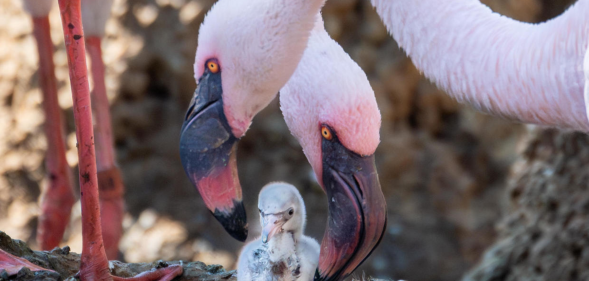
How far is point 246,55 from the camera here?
1.35m

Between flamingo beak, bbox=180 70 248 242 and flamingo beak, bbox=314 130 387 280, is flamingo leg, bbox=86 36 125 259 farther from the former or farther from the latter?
flamingo beak, bbox=314 130 387 280

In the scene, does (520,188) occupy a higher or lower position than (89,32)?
lower

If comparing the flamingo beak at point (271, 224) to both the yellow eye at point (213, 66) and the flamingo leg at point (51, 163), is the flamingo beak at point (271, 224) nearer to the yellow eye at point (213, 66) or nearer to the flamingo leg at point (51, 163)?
the yellow eye at point (213, 66)

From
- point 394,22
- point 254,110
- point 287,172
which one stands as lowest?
point 254,110

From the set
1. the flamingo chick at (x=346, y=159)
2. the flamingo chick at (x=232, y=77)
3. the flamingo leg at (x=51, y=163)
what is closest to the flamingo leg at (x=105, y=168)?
the flamingo leg at (x=51, y=163)

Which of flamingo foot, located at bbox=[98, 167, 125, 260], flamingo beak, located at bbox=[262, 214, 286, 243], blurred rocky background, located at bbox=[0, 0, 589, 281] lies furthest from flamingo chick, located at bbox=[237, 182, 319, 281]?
blurred rocky background, located at bbox=[0, 0, 589, 281]

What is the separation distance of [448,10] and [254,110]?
0.45m

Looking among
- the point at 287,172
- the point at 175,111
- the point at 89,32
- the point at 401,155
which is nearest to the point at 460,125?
the point at 401,155

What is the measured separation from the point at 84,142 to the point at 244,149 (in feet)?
7.68

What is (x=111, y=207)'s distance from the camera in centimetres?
219

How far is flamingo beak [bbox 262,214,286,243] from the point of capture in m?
1.43

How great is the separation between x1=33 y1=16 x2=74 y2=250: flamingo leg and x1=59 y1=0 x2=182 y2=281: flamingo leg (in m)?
0.86

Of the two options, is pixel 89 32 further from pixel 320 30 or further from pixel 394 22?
pixel 394 22

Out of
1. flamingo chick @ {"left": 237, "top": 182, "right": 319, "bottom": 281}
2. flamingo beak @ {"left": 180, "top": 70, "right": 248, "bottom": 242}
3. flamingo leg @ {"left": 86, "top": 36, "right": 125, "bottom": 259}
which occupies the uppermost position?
flamingo leg @ {"left": 86, "top": 36, "right": 125, "bottom": 259}
